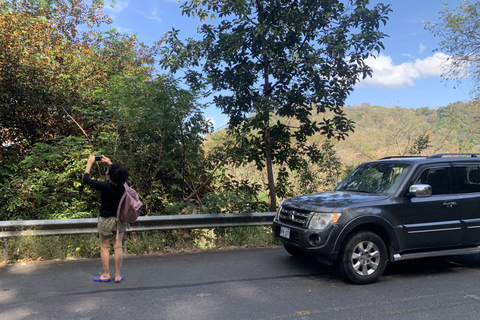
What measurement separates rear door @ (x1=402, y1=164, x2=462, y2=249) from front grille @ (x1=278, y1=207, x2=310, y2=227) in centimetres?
153

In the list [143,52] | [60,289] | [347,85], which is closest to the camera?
[60,289]

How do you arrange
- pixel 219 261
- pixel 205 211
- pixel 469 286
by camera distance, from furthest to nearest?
pixel 205 211
pixel 219 261
pixel 469 286

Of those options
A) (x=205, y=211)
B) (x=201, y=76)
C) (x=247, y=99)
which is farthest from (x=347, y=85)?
(x=205, y=211)

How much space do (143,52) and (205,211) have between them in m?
14.2

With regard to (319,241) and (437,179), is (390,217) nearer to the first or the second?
(319,241)

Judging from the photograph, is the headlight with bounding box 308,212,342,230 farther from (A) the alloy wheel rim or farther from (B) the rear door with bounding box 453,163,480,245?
(B) the rear door with bounding box 453,163,480,245

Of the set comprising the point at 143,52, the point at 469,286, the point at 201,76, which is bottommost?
the point at 469,286

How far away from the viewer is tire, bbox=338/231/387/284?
5.01 metres

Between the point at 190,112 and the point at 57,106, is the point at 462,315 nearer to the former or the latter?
the point at 190,112

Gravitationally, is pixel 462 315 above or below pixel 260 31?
below

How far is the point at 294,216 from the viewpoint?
5586mm

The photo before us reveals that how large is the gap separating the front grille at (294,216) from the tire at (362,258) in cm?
69

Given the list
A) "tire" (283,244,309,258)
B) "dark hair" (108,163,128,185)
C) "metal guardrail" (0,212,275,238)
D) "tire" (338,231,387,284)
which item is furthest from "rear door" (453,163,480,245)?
"dark hair" (108,163,128,185)

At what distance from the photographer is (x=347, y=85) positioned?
9.46 meters
